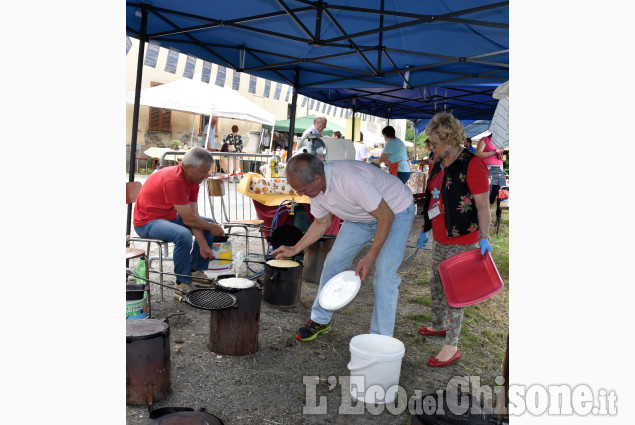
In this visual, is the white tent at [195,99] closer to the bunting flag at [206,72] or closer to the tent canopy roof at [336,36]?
the bunting flag at [206,72]

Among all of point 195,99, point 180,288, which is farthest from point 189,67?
point 195,99

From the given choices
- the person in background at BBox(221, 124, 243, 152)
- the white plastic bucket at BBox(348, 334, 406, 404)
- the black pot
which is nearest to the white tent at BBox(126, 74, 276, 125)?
the person in background at BBox(221, 124, 243, 152)

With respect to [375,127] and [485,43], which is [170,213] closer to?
[485,43]

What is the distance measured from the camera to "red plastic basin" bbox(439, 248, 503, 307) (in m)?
2.79

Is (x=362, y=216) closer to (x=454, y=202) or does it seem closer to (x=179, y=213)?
(x=454, y=202)

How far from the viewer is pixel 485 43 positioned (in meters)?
5.81

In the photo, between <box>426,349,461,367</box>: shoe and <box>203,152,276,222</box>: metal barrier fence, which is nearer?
<box>426,349,461,367</box>: shoe

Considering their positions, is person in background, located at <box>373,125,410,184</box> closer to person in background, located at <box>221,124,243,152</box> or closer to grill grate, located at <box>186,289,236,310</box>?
grill grate, located at <box>186,289,236,310</box>

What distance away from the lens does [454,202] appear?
3178mm

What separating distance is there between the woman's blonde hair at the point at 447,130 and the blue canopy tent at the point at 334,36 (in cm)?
179

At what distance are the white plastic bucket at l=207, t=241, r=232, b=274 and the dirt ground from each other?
0.49 meters

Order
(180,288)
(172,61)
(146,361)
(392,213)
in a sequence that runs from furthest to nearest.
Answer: (172,61) < (180,288) < (392,213) < (146,361)

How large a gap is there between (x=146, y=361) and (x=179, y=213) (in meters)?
1.94

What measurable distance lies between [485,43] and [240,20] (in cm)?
305
